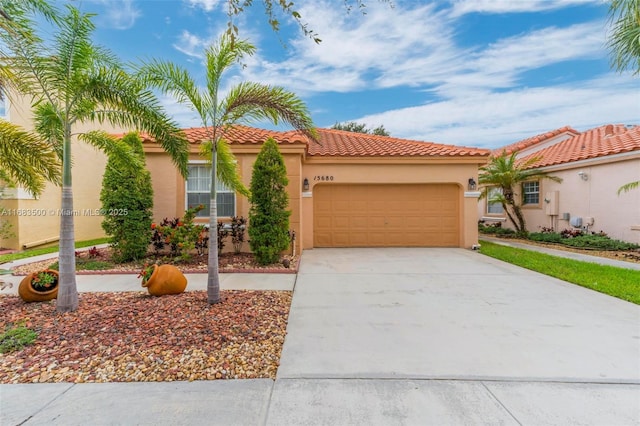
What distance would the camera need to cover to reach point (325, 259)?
9.02 metres

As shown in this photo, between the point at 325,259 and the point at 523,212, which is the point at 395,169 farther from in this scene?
the point at 523,212

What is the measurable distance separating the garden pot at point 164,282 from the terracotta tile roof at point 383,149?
19.4ft

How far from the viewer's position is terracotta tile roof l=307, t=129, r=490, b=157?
1075cm

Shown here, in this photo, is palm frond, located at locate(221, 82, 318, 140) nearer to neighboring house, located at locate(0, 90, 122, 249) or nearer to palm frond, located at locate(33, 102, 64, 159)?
palm frond, located at locate(33, 102, 64, 159)

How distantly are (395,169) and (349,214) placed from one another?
7.97 ft

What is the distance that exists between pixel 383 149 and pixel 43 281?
10321mm

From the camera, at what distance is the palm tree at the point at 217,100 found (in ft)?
16.2

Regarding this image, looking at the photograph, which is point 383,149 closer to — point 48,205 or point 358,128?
point 48,205

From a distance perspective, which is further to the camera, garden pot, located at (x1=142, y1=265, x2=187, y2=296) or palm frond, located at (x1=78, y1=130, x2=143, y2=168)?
garden pot, located at (x1=142, y1=265, x2=187, y2=296)

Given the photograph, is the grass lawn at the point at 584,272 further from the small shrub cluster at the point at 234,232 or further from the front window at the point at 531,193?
the small shrub cluster at the point at 234,232

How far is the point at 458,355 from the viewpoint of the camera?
136 inches

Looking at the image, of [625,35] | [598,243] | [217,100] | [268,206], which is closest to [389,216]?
[268,206]

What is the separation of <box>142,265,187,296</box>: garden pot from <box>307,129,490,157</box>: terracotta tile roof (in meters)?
5.92

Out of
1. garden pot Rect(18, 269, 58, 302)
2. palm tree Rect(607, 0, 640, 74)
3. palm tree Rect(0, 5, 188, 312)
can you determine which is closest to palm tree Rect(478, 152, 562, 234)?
palm tree Rect(607, 0, 640, 74)
